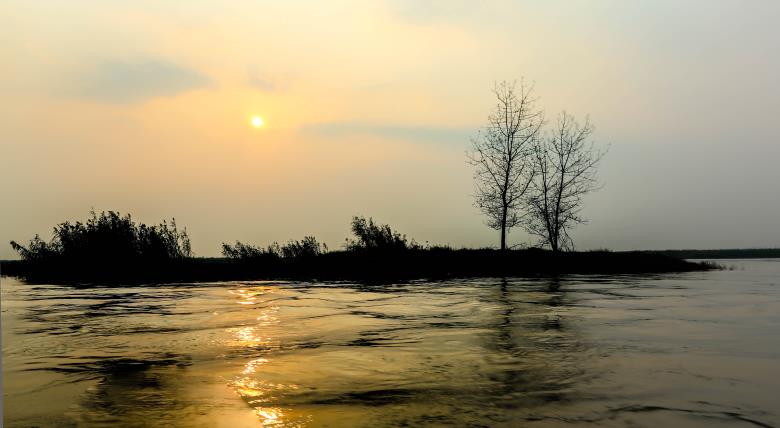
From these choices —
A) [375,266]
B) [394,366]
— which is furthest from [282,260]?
[394,366]

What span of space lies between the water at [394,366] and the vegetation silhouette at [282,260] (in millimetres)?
16214

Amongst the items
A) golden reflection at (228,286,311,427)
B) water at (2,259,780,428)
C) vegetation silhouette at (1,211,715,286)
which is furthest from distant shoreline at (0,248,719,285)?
golden reflection at (228,286,311,427)

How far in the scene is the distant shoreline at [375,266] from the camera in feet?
95.0

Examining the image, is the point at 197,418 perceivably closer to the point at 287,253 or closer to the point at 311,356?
the point at 311,356

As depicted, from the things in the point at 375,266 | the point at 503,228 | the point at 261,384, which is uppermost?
the point at 503,228

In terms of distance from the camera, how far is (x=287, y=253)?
3375 cm

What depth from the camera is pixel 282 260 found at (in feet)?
110

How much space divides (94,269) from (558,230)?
25211 millimetres

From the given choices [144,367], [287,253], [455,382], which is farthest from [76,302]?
[287,253]

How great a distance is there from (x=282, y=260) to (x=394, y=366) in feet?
89.4

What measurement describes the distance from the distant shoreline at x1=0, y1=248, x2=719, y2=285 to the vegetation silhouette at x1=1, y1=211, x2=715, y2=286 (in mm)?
45

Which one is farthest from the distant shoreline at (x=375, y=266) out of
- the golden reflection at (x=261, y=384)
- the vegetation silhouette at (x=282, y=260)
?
the golden reflection at (x=261, y=384)

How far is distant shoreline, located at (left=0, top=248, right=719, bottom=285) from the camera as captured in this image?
1141 inches

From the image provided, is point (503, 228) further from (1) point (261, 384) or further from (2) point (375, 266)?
(1) point (261, 384)
